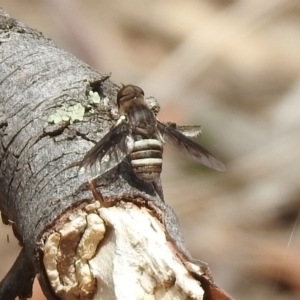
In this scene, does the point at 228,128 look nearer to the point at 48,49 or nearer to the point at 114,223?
the point at 48,49

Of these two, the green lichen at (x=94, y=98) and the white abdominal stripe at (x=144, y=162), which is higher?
the green lichen at (x=94, y=98)

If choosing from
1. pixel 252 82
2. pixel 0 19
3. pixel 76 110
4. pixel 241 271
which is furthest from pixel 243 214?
pixel 76 110

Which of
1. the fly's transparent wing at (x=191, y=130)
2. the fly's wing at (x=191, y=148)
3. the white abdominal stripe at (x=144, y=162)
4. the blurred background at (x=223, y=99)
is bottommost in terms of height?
the white abdominal stripe at (x=144, y=162)

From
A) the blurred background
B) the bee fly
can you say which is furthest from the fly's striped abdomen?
the blurred background

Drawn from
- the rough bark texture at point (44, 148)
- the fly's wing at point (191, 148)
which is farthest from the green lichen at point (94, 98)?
the fly's wing at point (191, 148)

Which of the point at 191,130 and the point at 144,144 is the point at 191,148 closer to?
the point at 191,130

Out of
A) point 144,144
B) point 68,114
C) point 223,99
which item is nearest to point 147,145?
point 144,144

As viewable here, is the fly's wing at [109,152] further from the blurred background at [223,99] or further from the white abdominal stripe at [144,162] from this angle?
the blurred background at [223,99]
